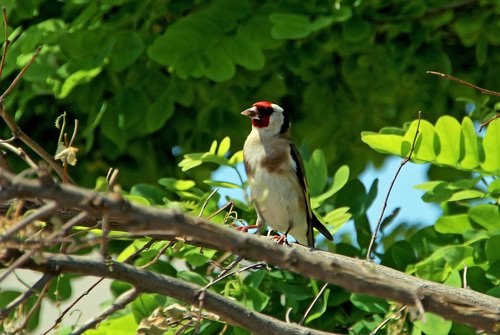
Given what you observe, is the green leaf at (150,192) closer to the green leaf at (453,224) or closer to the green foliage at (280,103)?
the green foliage at (280,103)

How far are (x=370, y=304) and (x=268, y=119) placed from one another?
1.16 meters

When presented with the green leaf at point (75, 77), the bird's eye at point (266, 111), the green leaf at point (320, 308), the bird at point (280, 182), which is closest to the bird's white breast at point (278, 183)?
the bird at point (280, 182)

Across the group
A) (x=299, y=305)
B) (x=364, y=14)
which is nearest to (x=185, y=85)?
(x=364, y=14)

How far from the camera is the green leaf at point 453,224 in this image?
4137mm

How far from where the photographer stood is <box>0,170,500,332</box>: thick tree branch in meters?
1.82

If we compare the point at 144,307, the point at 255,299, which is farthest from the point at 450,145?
the point at 144,307

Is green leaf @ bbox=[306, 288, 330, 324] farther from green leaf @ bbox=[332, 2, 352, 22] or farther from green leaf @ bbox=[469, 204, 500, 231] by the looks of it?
green leaf @ bbox=[332, 2, 352, 22]

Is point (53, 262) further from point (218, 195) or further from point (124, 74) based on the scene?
point (124, 74)

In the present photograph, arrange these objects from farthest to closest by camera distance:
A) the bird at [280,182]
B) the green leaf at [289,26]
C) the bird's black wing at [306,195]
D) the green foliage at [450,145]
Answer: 1. the green leaf at [289,26]
2. the bird at [280,182]
3. the bird's black wing at [306,195]
4. the green foliage at [450,145]

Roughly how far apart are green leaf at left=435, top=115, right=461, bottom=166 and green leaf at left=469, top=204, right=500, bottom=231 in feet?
0.81

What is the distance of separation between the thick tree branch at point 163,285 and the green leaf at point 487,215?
1.55 m

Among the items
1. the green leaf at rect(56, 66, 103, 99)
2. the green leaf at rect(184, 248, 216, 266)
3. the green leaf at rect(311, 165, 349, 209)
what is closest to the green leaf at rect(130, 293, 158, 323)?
the green leaf at rect(184, 248, 216, 266)

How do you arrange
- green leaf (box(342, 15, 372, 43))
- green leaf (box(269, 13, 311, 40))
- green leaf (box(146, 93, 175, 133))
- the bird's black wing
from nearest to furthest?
1. the bird's black wing
2. green leaf (box(269, 13, 311, 40))
3. green leaf (box(342, 15, 372, 43))
4. green leaf (box(146, 93, 175, 133))

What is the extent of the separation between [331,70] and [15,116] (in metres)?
1.84
